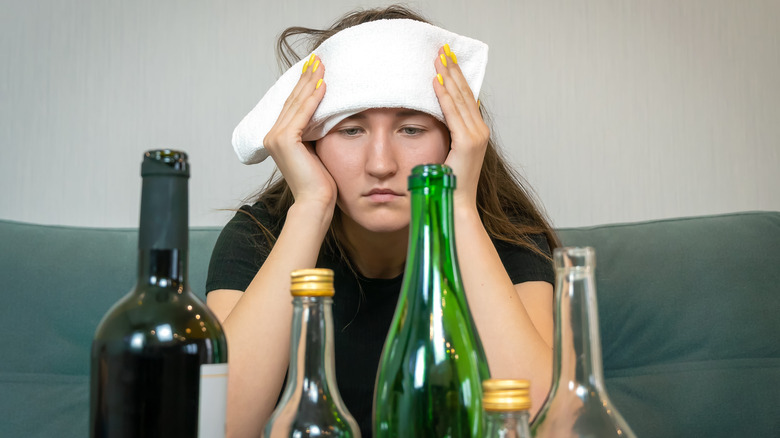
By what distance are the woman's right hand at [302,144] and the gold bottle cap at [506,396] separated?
0.75 meters

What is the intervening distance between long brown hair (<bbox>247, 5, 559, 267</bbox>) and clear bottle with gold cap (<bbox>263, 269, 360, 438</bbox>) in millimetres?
859

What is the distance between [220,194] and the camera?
179 centimetres

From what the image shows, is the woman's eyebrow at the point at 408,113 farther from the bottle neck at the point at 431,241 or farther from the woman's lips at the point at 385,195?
the bottle neck at the point at 431,241

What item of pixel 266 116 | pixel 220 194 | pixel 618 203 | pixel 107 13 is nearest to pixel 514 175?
pixel 618 203

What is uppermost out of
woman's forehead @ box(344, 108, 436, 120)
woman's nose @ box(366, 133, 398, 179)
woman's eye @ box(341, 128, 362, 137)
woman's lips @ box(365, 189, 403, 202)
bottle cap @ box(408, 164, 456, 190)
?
woman's forehead @ box(344, 108, 436, 120)

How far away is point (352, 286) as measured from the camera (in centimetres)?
134

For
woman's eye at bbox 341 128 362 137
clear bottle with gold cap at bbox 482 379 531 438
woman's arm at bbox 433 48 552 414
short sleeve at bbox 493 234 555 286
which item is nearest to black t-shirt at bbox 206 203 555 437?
short sleeve at bbox 493 234 555 286

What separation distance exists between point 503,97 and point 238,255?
2.94 ft

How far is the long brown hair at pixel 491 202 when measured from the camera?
1.31m

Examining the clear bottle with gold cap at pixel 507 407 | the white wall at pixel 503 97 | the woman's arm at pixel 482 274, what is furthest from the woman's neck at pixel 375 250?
the clear bottle with gold cap at pixel 507 407

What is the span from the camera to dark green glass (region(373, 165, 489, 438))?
42 centimetres

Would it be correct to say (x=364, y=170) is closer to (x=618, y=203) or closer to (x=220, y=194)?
(x=220, y=194)

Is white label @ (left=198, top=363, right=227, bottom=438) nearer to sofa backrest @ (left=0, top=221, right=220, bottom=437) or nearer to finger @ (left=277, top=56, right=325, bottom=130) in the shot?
finger @ (left=277, top=56, right=325, bottom=130)

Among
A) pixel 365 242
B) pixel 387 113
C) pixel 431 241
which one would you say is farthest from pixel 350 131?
pixel 431 241
